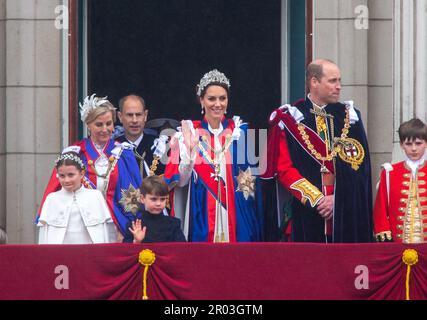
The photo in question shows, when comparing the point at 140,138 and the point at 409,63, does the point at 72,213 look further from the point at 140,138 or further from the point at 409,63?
the point at 409,63

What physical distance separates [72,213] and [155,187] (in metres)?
0.78

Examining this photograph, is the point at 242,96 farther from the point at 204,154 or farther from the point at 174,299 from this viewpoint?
the point at 174,299

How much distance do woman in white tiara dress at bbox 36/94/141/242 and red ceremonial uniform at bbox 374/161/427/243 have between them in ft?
6.83

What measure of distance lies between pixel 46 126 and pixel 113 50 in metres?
2.02

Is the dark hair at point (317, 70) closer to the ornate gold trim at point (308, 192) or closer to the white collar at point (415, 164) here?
the ornate gold trim at point (308, 192)

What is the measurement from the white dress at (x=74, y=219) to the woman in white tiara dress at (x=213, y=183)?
77 cm

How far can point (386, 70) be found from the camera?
48.8 ft

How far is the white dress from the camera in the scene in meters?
12.5

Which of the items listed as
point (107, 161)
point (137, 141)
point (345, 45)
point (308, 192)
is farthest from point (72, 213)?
point (345, 45)

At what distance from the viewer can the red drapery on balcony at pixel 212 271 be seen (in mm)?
11523

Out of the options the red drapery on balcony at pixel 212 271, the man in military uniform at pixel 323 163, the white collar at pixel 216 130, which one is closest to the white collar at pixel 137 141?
the white collar at pixel 216 130

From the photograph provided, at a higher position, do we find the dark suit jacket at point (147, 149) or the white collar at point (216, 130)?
the white collar at point (216, 130)

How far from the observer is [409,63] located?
14.5 m

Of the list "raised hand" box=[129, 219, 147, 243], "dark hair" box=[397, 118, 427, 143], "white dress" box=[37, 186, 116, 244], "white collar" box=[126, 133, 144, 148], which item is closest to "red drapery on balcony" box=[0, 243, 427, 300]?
"raised hand" box=[129, 219, 147, 243]
